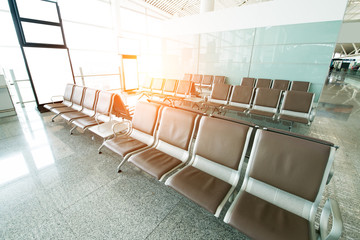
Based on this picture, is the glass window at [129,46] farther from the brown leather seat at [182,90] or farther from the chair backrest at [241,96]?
the chair backrest at [241,96]

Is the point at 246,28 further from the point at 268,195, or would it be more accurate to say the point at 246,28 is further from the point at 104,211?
the point at 104,211

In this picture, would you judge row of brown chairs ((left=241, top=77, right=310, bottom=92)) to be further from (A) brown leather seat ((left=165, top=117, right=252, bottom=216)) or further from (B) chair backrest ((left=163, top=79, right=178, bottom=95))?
(A) brown leather seat ((left=165, top=117, right=252, bottom=216))

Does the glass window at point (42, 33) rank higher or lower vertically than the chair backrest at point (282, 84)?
higher

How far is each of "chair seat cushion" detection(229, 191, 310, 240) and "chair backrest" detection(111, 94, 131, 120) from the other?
2491 millimetres

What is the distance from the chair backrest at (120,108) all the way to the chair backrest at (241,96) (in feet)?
9.15

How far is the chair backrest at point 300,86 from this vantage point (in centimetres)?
462

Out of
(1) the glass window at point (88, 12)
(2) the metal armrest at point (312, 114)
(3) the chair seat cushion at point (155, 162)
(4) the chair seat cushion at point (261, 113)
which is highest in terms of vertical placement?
(1) the glass window at point (88, 12)

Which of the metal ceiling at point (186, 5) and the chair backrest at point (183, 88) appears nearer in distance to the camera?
the chair backrest at point (183, 88)

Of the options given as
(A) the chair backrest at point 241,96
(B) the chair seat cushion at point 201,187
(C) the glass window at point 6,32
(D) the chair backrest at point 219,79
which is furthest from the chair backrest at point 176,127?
(C) the glass window at point 6,32

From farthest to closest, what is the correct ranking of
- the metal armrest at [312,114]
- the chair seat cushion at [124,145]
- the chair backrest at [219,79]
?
the chair backrest at [219,79] < the metal armrest at [312,114] < the chair seat cushion at [124,145]

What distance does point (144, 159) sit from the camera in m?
1.83

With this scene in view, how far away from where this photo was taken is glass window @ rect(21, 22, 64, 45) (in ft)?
13.9

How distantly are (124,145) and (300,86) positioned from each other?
5333 millimetres

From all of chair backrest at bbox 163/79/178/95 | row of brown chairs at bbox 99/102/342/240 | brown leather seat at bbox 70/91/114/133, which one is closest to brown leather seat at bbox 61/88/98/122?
brown leather seat at bbox 70/91/114/133
